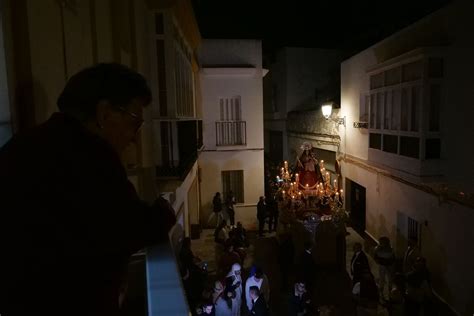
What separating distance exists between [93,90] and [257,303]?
20.1ft

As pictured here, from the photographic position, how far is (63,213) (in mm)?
1412

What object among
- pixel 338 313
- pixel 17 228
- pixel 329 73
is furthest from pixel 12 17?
pixel 329 73

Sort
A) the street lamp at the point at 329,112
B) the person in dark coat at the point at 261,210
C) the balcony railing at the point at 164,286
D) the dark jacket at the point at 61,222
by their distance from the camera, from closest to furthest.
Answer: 1. the balcony railing at the point at 164,286
2. the dark jacket at the point at 61,222
3. the person in dark coat at the point at 261,210
4. the street lamp at the point at 329,112

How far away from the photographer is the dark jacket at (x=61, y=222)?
1.38m

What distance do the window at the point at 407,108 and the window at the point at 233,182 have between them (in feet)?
22.5

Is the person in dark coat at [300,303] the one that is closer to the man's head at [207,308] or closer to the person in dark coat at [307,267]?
the man's head at [207,308]

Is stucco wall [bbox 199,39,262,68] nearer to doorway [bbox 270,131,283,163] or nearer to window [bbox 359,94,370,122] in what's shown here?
window [bbox 359,94,370,122]

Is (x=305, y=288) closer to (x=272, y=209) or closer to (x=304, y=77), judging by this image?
(x=272, y=209)

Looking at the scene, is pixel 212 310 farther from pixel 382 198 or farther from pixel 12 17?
pixel 382 198

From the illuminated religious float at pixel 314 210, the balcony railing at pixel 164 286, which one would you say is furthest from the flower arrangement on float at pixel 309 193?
the balcony railing at pixel 164 286

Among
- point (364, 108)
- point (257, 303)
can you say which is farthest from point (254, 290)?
point (364, 108)

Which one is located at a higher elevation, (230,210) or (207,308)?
(207,308)

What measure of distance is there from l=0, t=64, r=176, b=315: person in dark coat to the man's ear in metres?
0.18

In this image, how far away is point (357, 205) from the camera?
16.5m
